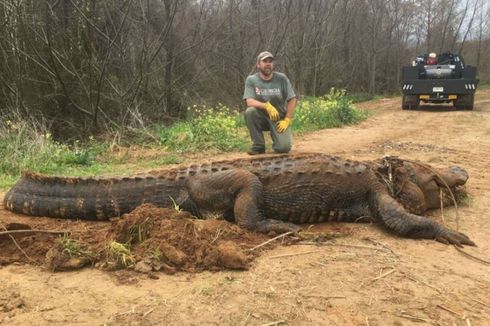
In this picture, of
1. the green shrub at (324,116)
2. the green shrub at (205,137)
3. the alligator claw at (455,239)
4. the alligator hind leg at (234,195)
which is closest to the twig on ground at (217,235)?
the alligator hind leg at (234,195)

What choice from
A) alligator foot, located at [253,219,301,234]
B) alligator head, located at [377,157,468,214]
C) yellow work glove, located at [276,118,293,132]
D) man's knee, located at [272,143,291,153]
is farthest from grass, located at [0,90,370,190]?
alligator head, located at [377,157,468,214]

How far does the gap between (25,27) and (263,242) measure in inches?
287

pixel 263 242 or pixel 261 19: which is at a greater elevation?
pixel 261 19

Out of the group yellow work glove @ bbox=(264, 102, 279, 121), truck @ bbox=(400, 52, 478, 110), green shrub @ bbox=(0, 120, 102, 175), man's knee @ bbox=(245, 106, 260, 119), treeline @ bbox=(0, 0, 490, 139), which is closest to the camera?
green shrub @ bbox=(0, 120, 102, 175)

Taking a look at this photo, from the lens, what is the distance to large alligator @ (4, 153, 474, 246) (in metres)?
4.14

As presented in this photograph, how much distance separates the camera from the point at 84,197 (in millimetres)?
4191

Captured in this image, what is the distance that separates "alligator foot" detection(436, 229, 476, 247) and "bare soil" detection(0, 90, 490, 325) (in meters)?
0.10

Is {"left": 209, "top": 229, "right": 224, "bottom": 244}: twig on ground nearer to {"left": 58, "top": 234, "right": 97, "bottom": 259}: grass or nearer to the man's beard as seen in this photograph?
{"left": 58, "top": 234, "right": 97, "bottom": 259}: grass

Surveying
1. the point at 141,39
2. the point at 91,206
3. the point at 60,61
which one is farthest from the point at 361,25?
the point at 91,206

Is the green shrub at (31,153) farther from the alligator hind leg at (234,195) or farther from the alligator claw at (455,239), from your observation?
the alligator claw at (455,239)

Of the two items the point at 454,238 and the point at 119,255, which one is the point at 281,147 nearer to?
the point at 454,238

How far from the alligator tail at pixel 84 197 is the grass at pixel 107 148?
5.04ft

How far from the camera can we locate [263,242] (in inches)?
149

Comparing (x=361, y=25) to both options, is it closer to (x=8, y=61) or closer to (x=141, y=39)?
(x=141, y=39)
